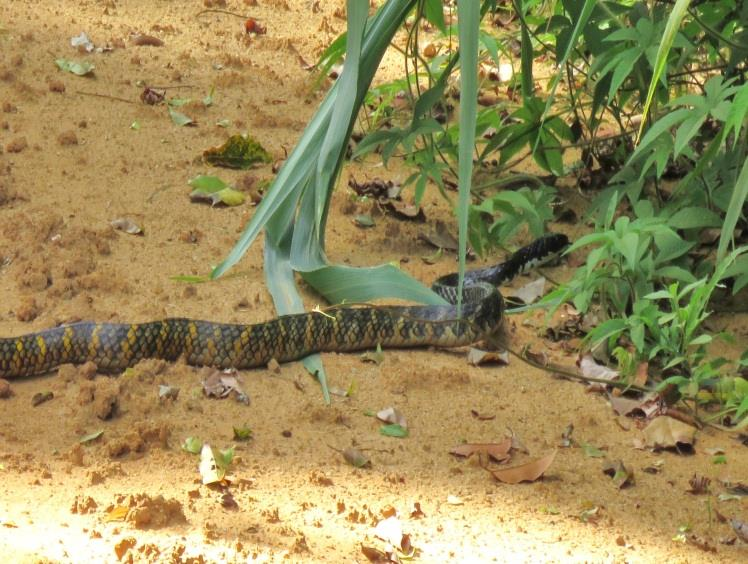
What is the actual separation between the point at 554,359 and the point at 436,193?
1977 mm

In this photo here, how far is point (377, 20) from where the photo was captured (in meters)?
5.26

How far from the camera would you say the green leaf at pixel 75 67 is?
761cm

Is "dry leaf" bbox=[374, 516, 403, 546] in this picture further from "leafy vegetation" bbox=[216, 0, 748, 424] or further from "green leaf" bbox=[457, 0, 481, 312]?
→ "leafy vegetation" bbox=[216, 0, 748, 424]

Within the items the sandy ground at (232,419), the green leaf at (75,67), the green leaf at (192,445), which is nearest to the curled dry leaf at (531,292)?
the sandy ground at (232,419)

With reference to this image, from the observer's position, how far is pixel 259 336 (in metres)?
5.04

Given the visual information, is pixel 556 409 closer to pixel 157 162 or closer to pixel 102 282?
pixel 102 282

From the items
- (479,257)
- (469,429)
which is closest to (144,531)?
(469,429)

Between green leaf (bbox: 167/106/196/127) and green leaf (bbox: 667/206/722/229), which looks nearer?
green leaf (bbox: 667/206/722/229)

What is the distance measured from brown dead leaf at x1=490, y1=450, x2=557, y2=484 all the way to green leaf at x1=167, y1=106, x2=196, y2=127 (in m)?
3.80

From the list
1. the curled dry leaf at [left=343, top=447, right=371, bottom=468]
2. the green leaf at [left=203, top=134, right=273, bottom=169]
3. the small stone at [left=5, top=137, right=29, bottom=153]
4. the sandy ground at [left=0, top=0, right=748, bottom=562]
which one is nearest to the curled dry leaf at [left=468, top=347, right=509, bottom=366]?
the sandy ground at [left=0, top=0, right=748, bottom=562]

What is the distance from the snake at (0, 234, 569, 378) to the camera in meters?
4.86

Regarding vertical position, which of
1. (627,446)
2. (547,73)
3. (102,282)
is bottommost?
(627,446)

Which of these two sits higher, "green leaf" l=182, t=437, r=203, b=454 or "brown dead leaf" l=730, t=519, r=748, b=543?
"green leaf" l=182, t=437, r=203, b=454

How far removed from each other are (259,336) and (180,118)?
2692mm
